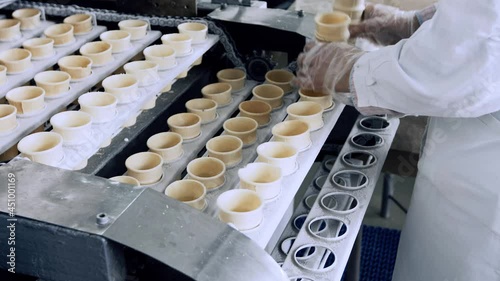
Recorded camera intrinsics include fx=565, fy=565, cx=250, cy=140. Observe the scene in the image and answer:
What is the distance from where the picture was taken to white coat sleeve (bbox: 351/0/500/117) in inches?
40.8

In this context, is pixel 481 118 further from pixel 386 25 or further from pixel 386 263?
pixel 386 263

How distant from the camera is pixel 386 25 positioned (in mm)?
1672

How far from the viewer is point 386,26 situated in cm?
167

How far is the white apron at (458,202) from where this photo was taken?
1.27m

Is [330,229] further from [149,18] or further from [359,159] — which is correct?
[149,18]

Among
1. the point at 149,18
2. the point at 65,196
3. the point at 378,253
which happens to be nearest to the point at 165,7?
the point at 149,18

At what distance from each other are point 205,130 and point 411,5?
4.91 feet

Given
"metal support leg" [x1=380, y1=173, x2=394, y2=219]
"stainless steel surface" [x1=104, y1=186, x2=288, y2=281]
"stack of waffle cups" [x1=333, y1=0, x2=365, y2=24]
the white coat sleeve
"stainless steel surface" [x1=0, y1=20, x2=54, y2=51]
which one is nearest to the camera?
"stainless steel surface" [x1=104, y1=186, x2=288, y2=281]

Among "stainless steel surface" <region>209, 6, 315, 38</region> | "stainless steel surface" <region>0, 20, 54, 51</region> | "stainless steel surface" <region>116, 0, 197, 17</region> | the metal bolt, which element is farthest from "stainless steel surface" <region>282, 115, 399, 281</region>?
"stainless steel surface" <region>0, 20, 54, 51</region>

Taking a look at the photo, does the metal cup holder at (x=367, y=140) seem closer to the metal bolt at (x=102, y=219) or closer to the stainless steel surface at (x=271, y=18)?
the stainless steel surface at (x=271, y=18)

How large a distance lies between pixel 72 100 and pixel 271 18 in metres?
0.66

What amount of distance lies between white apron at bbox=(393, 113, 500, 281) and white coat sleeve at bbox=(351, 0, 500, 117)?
0.54 feet

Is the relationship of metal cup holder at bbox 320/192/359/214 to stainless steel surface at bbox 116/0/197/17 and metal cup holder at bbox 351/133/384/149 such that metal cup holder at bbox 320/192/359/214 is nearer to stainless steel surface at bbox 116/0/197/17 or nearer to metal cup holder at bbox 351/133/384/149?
metal cup holder at bbox 351/133/384/149

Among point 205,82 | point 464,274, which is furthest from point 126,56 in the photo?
point 464,274
